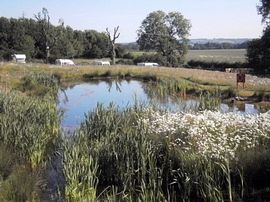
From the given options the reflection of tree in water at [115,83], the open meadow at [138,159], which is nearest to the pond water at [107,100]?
the reflection of tree in water at [115,83]

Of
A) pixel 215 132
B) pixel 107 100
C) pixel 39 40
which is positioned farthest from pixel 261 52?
pixel 215 132

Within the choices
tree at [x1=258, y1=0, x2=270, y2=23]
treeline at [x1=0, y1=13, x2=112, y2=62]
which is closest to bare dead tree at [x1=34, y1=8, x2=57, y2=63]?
treeline at [x1=0, y1=13, x2=112, y2=62]

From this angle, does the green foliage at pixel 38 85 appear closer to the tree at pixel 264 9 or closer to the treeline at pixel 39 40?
the tree at pixel 264 9

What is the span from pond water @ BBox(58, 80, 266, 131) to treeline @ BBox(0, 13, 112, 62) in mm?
32930

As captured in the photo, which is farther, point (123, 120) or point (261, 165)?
point (123, 120)

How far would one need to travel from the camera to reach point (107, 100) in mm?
26281

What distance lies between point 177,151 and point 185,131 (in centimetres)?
78

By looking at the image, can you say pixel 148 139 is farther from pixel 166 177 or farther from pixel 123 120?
pixel 123 120

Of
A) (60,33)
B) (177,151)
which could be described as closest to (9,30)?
(60,33)

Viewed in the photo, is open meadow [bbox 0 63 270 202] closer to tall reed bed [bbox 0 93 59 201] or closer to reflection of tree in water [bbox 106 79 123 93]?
tall reed bed [bbox 0 93 59 201]

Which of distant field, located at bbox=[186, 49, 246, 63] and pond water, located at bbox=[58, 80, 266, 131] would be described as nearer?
pond water, located at bbox=[58, 80, 266, 131]

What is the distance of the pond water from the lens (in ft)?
59.5

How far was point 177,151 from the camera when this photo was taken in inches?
408

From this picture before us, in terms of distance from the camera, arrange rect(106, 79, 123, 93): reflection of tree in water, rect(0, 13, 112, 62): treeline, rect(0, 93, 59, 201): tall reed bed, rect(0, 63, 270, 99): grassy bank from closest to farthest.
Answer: rect(0, 93, 59, 201): tall reed bed < rect(0, 63, 270, 99): grassy bank < rect(106, 79, 123, 93): reflection of tree in water < rect(0, 13, 112, 62): treeline
